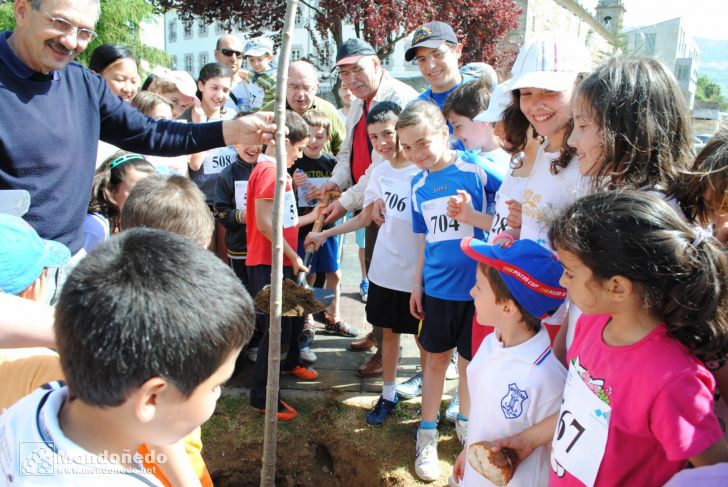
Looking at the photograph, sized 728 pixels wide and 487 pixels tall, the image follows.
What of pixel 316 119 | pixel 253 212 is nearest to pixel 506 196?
pixel 253 212

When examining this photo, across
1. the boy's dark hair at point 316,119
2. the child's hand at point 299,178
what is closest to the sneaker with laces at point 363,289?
the child's hand at point 299,178

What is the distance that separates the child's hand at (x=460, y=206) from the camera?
259 centimetres

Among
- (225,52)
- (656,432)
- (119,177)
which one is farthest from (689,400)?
(225,52)

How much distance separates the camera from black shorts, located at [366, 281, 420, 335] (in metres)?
3.24

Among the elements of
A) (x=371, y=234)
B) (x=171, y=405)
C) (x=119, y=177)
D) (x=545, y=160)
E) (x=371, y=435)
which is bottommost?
(x=371, y=435)

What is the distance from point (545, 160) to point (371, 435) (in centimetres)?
183

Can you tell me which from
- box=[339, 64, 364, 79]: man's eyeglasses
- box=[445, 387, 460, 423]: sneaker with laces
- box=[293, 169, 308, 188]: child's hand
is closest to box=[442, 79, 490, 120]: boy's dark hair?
box=[339, 64, 364, 79]: man's eyeglasses

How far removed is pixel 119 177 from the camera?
107 inches

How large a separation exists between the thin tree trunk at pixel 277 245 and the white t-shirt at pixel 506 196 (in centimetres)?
101

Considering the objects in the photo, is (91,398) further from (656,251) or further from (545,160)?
(545,160)

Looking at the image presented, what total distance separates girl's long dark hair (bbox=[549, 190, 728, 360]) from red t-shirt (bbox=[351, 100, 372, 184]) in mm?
2775

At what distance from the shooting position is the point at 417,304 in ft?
9.86

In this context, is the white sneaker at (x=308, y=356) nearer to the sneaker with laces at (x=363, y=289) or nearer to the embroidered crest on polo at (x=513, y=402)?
the sneaker with laces at (x=363, y=289)

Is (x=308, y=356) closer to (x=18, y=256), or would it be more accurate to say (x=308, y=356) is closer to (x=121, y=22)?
(x=18, y=256)
